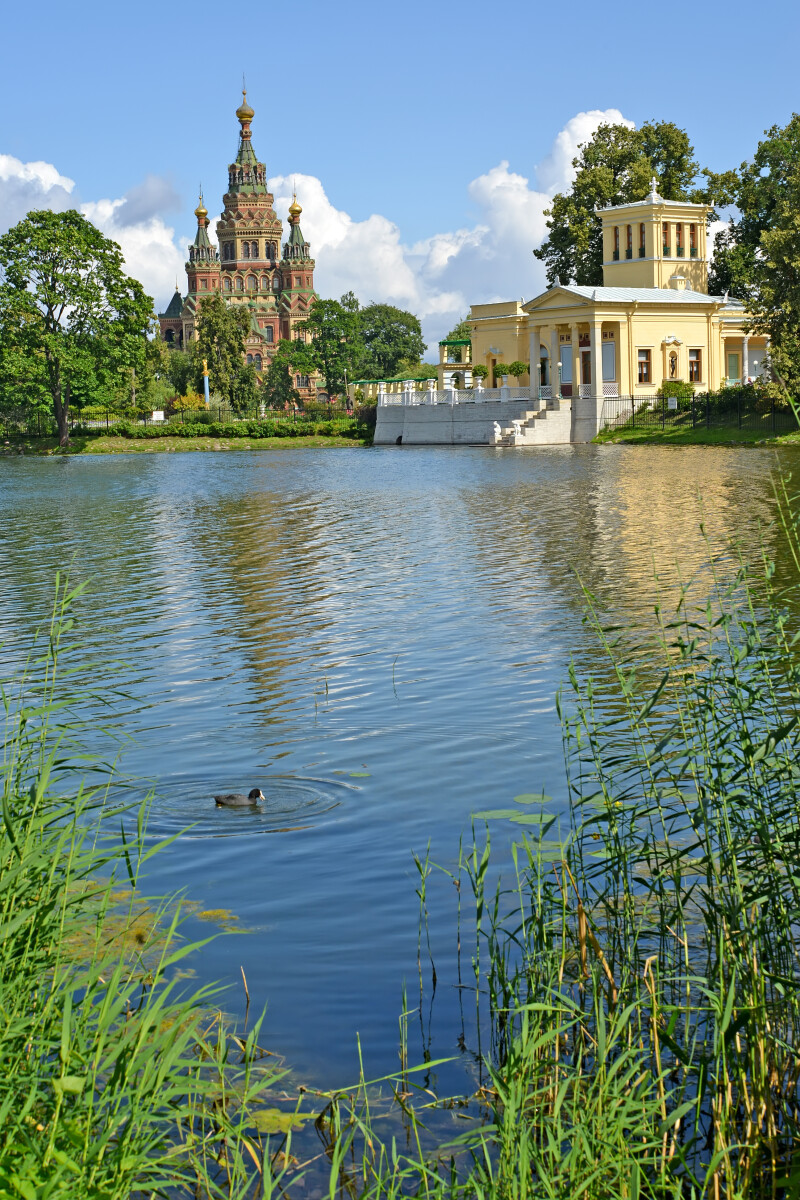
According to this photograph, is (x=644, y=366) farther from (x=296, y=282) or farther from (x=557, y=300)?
(x=296, y=282)

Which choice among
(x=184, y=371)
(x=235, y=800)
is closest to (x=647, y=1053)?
(x=235, y=800)

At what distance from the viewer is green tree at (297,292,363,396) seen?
4451 inches

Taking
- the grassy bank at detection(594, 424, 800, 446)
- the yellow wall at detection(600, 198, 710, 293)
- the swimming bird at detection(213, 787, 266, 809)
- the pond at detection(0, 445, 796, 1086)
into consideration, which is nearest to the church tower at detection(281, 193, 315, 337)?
the yellow wall at detection(600, 198, 710, 293)

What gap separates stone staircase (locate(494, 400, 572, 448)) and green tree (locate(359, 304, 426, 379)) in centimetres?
7036

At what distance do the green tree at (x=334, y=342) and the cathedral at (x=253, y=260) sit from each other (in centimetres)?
3746

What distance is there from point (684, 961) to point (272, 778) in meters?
4.16

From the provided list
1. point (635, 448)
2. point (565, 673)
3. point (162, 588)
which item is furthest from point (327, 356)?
point (565, 673)

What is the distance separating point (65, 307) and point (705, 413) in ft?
120

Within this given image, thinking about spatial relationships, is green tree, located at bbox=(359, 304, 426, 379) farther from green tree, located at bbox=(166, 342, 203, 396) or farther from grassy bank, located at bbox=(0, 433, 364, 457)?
grassy bank, located at bbox=(0, 433, 364, 457)

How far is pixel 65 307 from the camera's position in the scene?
243 ft

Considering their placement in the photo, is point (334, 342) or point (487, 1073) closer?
point (487, 1073)

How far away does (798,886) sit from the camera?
463 cm

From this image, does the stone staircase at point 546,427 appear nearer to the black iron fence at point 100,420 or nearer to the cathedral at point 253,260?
the black iron fence at point 100,420

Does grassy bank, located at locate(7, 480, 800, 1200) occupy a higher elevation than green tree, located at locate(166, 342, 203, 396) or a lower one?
lower
